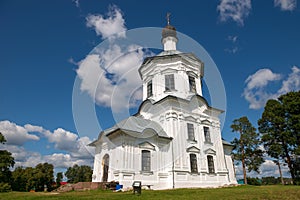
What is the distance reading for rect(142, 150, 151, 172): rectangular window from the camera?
16217 mm

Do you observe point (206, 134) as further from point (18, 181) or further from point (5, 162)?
point (18, 181)

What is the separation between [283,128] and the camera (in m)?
24.6

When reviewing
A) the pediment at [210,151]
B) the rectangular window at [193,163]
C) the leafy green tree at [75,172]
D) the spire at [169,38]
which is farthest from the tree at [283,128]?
the leafy green tree at [75,172]

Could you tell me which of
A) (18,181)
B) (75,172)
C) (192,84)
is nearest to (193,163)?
(192,84)

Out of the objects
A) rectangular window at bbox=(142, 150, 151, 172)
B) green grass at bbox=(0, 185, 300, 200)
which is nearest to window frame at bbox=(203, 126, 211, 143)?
rectangular window at bbox=(142, 150, 151, 172)

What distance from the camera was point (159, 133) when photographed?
58.4 ft

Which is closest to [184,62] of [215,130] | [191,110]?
[191,110]

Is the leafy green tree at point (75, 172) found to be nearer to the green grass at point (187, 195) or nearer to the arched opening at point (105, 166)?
the arched opening at point (105, 166)

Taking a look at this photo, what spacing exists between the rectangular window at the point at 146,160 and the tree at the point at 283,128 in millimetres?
16118

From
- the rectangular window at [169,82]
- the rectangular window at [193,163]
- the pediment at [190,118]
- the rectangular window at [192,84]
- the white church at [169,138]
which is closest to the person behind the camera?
the white church at [169,138]

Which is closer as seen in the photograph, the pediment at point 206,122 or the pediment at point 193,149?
the pediment at point 193,149

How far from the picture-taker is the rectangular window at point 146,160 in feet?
53.2

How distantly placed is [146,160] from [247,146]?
1632 centimetres

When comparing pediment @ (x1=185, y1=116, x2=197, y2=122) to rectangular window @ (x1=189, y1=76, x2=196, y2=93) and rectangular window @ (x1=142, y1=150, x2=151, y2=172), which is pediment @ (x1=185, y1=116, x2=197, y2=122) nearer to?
rectangular window @ (x1=189, y1=76, x2=196, y2=93)
